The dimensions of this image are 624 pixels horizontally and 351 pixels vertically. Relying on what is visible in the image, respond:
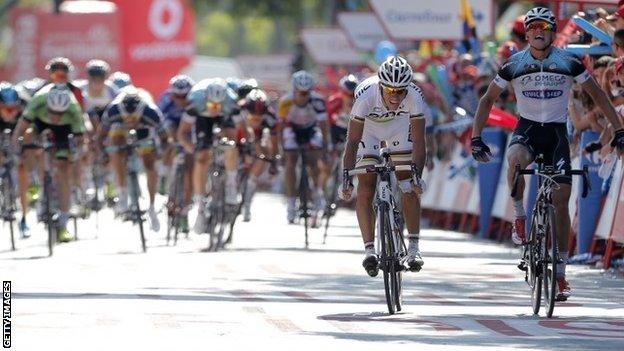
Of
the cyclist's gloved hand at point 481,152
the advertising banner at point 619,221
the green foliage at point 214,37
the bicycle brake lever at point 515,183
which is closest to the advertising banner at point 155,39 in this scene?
the advertising banner at point 619,221

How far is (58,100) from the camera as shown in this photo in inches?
943

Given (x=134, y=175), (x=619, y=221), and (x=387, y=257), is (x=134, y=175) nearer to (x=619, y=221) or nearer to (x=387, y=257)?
(x=619, y=221)

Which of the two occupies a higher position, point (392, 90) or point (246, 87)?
point (392, 90)

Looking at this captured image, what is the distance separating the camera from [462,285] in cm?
1873

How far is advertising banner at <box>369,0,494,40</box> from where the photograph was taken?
107 ft

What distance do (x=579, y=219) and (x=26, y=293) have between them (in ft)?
21.3

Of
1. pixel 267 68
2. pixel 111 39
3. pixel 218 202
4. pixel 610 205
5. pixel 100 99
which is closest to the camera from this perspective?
pixel 610 205

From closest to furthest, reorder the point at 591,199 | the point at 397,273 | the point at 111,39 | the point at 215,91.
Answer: the point at 397,273 → the point at 591,199 → the point at 215,91 → the point at 111,39

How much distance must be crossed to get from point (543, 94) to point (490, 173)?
33.4ft

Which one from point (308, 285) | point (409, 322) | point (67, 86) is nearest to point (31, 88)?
point (67, 86)

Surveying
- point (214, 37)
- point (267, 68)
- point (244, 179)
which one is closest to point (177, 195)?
point (244, 179)

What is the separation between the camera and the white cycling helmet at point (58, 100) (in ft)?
78.5

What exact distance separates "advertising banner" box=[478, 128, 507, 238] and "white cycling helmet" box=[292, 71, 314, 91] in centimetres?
204

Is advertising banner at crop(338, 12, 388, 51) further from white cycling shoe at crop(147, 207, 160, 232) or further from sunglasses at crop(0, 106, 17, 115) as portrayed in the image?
white cycling shoe at crop(147, 207, 160, 232)
